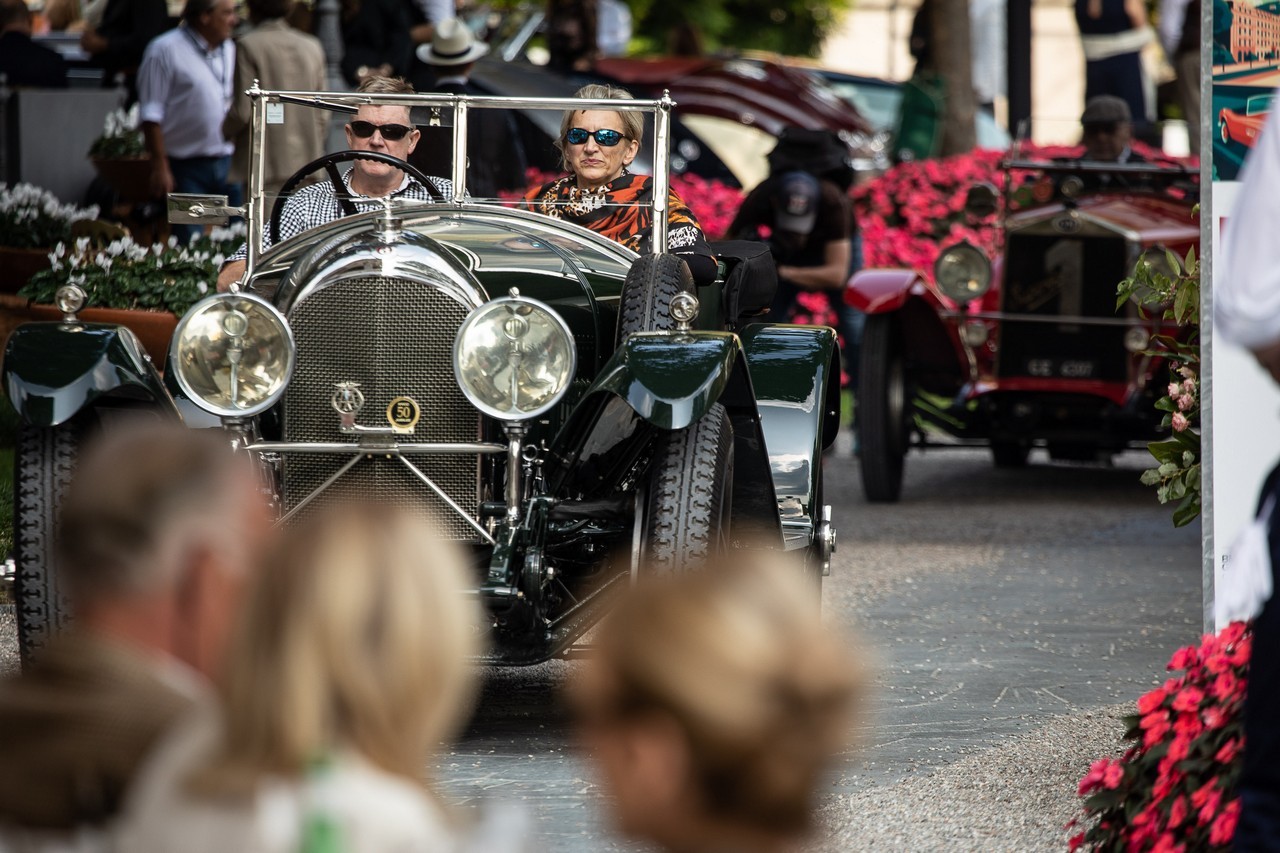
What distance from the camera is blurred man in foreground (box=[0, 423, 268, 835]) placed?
2.04 metres

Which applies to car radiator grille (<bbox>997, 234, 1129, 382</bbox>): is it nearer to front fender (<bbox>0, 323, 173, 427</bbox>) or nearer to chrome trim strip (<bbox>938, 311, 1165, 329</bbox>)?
chrome trim strip (<bbox>938, 311, 1165, 329</bbox>)

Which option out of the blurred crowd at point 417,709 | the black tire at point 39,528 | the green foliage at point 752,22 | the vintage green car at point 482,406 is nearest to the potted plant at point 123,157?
the vintage green car at point 482,406

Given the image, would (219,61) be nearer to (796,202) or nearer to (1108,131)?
(796,202)

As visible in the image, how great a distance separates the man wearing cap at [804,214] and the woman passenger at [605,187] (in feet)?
12.9

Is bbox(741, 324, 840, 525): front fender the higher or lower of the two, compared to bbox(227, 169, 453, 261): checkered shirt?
lower

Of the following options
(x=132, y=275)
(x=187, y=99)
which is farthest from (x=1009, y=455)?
(x=132, y=275)

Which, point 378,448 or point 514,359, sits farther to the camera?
point 378,448

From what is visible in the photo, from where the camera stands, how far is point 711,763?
1.82 metres

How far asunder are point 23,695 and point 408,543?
51 centimetres

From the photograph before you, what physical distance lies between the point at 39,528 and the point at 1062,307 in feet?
19.6

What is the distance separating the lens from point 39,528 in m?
4.89

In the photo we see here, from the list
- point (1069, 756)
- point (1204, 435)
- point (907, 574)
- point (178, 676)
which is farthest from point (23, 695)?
point (907, 574)

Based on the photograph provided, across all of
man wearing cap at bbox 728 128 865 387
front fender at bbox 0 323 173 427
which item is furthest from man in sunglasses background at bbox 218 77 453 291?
man wearing cap at bbox 728 128 865 387

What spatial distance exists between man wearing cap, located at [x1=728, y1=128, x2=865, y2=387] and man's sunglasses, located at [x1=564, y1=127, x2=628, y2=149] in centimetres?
398
